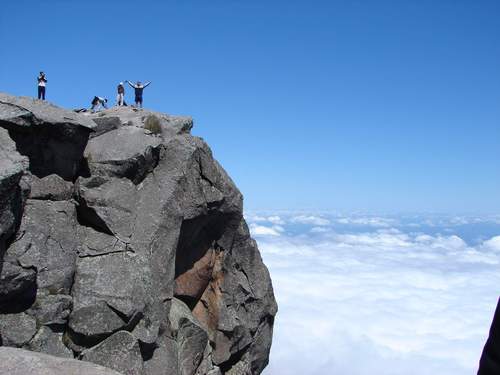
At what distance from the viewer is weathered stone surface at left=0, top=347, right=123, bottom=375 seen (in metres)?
10.0

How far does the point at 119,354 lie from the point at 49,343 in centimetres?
270

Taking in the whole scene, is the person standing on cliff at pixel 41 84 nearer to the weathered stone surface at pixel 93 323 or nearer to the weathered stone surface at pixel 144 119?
the weathered stone surface at pixel 144 119

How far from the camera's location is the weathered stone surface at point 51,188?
1920cm

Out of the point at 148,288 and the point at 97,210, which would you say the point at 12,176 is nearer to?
the point at 97,210

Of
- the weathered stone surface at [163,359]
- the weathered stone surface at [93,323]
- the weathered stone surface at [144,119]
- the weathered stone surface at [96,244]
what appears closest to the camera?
the weathered stone surface at [93,323]

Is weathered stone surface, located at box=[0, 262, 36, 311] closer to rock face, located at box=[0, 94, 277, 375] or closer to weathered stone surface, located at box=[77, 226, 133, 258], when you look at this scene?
rock face, located at box=[0, 94, 277, 375]

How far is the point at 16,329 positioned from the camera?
1623 cm

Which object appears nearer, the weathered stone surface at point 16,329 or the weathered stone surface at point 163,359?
the weathered stone surface at point 16,329

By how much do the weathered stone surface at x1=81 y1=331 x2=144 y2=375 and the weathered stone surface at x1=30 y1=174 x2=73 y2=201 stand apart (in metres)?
6.58

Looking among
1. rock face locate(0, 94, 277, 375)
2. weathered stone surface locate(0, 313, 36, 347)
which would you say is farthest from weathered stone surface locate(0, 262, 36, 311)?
weathered stone surface locate(0, 313, 36, 347)

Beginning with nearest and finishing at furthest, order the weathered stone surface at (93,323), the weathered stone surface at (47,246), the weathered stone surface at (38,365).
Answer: the weathered stone surface at (38,365) < the weathered stone surface at (47,246) < the weathered stone surface at (93,323)

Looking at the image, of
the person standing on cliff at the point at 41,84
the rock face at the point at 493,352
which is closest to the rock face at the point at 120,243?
the person standing on cliff at the point at 41,84

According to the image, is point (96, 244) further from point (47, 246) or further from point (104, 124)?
point (104, 124)

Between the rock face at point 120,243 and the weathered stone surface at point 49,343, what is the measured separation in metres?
0.04
